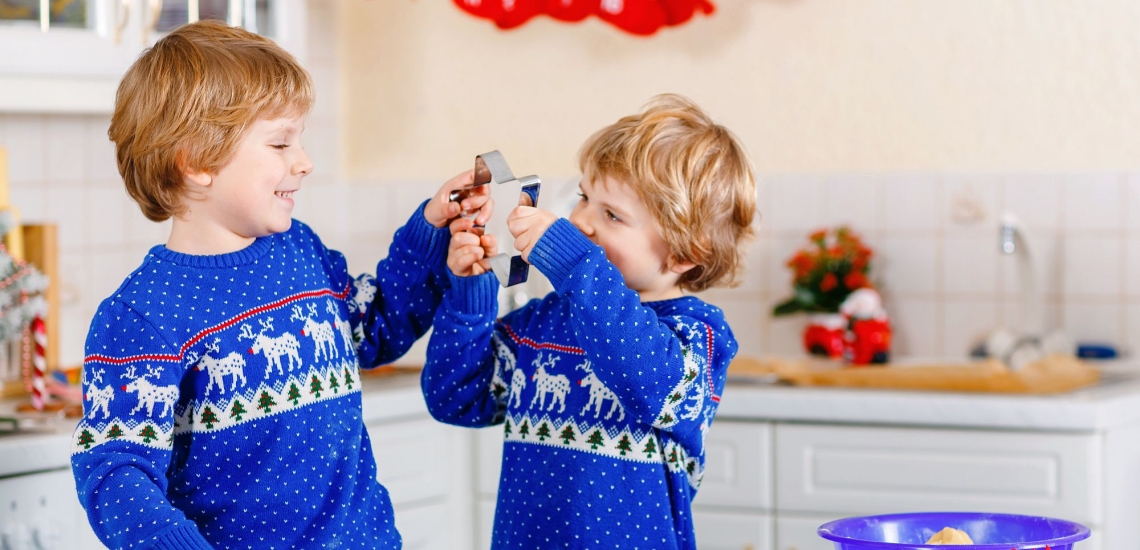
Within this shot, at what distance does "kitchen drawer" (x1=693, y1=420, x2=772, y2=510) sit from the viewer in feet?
7.20

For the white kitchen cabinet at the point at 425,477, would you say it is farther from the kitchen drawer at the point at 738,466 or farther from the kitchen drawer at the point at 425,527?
the kitchen drawer at the point at 738,466

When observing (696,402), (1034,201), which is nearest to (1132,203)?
(1034,201)

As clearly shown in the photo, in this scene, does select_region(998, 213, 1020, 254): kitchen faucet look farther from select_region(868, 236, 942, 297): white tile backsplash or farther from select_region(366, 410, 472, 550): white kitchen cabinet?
select_region(366, 410, 472, 550): white kitchen cabinet

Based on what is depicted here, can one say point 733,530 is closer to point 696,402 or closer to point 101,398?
point 696,402

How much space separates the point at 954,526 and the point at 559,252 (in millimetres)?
433

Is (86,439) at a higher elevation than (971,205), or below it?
below

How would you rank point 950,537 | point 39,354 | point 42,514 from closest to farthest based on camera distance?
1. point 950,537
2. point 42,514
3. point 39,354

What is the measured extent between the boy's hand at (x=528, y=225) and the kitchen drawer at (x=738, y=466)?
3.35 ft

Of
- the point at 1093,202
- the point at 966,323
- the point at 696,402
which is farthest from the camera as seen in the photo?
the point at 966,323

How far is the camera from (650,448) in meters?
1.33

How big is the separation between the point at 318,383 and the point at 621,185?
0.36 m

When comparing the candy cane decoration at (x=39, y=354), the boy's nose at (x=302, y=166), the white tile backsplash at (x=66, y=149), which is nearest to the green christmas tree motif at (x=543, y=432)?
the boy's nose at (x=302, y=166)

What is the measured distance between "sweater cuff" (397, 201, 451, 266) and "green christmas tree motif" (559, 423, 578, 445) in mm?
215

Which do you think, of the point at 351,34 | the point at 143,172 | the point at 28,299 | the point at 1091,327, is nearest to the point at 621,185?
the point at 143,172
